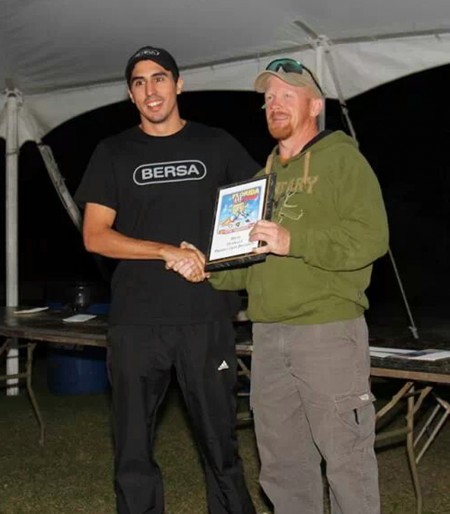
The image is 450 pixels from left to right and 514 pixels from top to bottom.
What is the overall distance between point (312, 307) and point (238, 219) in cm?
35

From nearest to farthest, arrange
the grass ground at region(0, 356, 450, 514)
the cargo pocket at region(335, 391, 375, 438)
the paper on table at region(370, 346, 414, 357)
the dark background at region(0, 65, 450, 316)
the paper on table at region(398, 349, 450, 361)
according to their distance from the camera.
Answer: the cargo pocket at region(335, 391, 375, 438) → the paper on table at region(398, 349, 450, 361) → the paper on table at region(370, 346, 414, 357) → the grass ground at region(0, 356, 450, 514) → the dark background at region(0, 65, 450, 316)

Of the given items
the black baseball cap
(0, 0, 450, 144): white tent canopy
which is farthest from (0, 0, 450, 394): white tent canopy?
the black baseball cap

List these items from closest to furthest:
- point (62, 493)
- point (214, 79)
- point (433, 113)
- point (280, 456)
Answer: point (280, 456)
point (62, 493)
point (214, 79)
point (433, 113)

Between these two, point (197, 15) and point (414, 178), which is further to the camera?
point (414, 178)

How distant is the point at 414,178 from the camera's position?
2297cm

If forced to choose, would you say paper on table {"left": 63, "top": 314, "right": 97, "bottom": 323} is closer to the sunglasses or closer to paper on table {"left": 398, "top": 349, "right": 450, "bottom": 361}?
paper on table {"left": 398, "top": 349, "right": 450, "bottom": 361}

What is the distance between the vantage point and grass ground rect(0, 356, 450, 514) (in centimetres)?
398

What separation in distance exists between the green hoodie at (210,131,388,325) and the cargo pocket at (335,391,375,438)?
0.24 meters

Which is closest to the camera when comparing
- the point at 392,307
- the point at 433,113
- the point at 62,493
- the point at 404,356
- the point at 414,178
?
the point at 404,356

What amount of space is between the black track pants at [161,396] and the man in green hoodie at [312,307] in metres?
0.26

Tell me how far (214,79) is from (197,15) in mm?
828

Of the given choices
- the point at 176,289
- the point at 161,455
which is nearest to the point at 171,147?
the point at 176,289

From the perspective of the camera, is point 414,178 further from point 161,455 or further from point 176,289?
point 176,289

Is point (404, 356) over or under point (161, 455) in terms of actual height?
over
